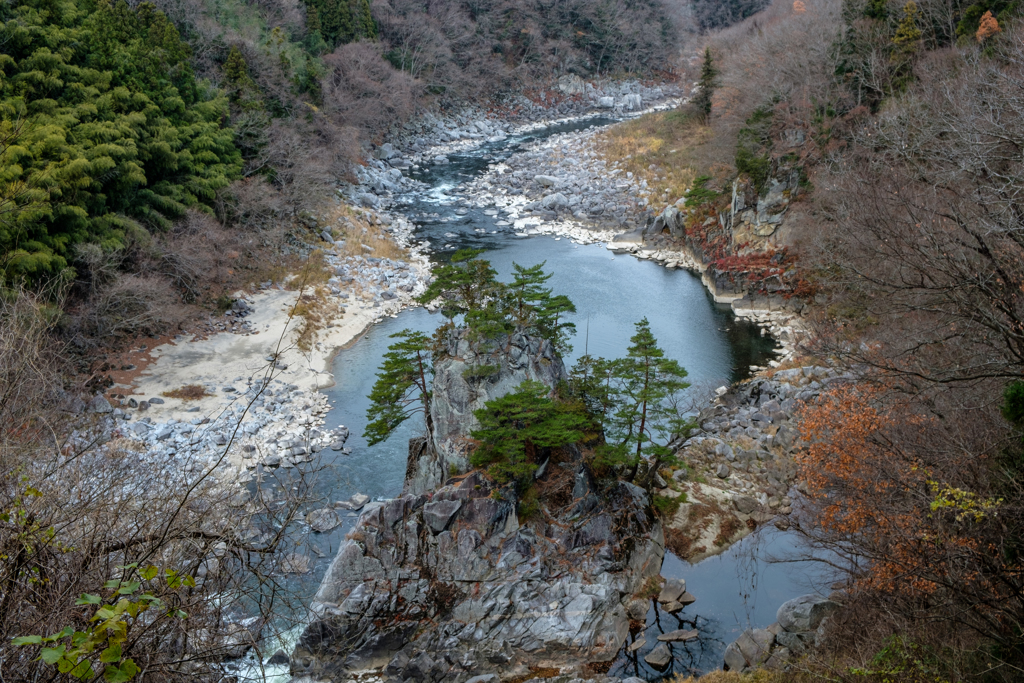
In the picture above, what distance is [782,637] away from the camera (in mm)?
12719

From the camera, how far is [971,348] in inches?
462

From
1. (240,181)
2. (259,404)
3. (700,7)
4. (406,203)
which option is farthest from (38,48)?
(700,7)

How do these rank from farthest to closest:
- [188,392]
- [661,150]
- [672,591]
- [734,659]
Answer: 1. [661,150]
2. [188,392]
3. [672,591]
4. [734,659]

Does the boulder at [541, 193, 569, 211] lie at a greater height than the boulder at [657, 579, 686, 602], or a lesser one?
greater

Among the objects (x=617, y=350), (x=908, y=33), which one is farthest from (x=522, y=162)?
(x=617, y=350)

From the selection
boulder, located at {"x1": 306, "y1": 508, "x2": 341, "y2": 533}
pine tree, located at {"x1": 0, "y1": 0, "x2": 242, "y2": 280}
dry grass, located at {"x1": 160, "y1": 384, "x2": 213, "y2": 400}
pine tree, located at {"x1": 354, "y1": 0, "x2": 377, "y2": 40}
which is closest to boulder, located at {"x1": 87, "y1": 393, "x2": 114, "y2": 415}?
dry grass, located at {"x1": 160, "y1": 384, "x2": 213, "y2": 400}

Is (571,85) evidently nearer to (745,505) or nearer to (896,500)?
(745,505)

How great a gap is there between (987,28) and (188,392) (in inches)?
1076

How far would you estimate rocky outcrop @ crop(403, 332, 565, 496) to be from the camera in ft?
50.5

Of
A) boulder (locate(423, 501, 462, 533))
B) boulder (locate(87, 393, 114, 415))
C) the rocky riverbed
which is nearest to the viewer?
boulder (locate(423, 501, 462, 533))

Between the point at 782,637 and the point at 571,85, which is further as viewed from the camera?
the point at 571,85

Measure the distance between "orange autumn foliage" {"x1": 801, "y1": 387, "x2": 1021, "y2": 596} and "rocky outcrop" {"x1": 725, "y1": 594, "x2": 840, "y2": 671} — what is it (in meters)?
1.18

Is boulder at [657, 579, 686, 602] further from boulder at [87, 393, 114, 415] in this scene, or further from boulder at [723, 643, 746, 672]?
boulder at [87, 393, 114, 415]

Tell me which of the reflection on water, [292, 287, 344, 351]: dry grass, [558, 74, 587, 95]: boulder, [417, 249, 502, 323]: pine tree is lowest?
the reflection on water
